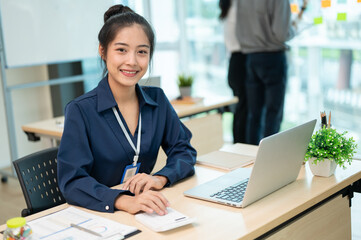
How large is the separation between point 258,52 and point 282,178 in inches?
103

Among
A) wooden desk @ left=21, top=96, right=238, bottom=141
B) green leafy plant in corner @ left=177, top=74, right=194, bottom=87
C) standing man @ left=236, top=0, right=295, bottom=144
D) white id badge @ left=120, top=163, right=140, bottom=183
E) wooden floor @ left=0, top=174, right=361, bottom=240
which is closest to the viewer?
white id badge @ left=120, top=163, right=140, bottom=183

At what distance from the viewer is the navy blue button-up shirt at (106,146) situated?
165 centimetres

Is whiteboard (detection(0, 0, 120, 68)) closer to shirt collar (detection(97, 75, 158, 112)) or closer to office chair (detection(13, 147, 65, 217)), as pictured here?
office chair (detection(13, 147, 65, 217))

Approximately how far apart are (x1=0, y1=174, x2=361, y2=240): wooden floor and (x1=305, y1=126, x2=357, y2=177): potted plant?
112 cm

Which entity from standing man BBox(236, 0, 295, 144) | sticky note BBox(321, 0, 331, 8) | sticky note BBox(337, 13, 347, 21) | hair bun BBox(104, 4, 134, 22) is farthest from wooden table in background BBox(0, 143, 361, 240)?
sticky note BBox(321, 0, 331, 8)

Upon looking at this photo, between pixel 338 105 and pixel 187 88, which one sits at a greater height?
pixel 187 88

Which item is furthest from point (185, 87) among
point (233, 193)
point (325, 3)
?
point (233, 193)

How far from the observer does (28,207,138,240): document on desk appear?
1.36 m

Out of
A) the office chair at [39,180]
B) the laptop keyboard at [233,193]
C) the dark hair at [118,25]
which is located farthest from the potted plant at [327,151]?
the office chair at [39,180]

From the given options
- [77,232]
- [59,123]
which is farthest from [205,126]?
[77,232]

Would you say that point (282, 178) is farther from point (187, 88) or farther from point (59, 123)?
point (187, 88)

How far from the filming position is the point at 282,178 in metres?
1.67

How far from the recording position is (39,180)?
6.43 ft

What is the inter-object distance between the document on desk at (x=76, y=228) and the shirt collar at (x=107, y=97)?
43 centimetres
